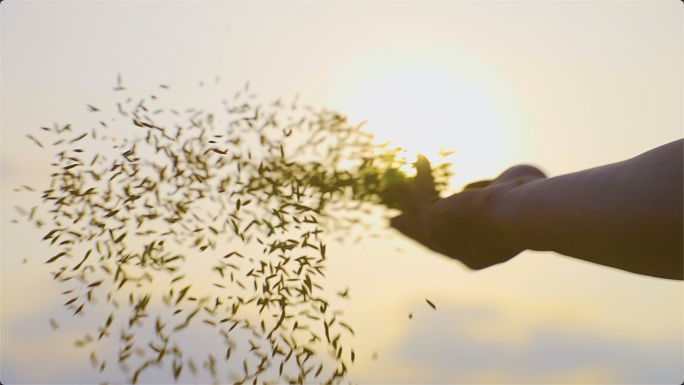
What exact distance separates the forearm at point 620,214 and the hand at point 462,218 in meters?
0.42

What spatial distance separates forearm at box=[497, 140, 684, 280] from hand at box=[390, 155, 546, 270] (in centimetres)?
42

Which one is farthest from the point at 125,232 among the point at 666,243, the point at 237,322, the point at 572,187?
the point at 666,243

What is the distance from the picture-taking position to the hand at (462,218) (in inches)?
114

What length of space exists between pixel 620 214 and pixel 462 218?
4.19ft

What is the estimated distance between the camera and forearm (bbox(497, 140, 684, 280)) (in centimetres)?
177

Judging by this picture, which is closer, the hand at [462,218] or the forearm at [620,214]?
the forearm at [620,214]

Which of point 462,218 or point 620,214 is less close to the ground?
point 462,218

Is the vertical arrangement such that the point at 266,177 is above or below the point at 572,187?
above

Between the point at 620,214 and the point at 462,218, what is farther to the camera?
the point at 462,218

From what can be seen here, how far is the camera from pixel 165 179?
11.3 feet

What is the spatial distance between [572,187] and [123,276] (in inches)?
94.8

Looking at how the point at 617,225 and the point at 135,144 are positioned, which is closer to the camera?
the point at 617,225

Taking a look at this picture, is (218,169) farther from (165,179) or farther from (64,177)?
(64,177)

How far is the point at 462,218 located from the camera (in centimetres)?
314
